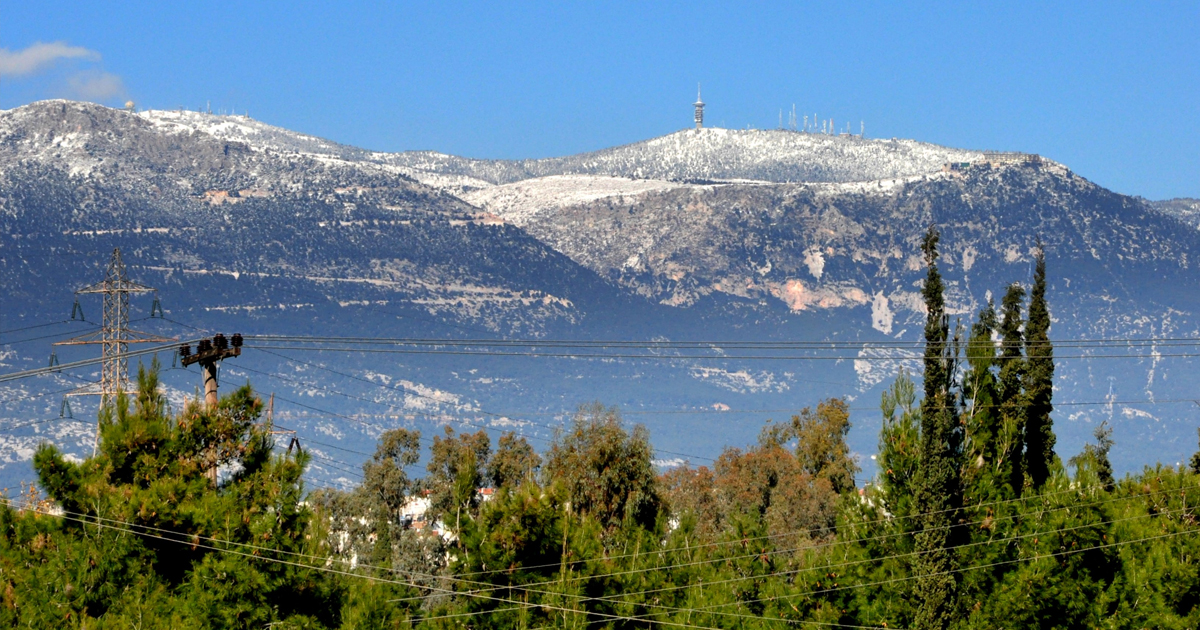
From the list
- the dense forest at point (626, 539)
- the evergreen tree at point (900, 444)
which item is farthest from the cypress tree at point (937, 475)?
the evergreen tree at point (900, 444)

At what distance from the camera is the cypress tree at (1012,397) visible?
171 ft

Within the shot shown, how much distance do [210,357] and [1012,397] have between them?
31150 mm

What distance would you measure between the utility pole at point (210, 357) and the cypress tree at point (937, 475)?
2086 centimetres

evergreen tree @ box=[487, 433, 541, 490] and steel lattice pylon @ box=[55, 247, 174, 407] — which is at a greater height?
steel lattice pylon @ box=[55, 247, 174, 407]

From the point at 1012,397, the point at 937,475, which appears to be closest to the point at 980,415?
the point at 1012,397

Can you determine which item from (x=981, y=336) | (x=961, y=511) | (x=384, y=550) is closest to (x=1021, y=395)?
(x=981, y=336)

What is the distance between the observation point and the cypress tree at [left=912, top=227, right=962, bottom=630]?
44188 millimetres

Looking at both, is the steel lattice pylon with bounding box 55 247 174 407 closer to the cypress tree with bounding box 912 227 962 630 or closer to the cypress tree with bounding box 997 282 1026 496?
the cypress tree with bounding box 912 227 962 630

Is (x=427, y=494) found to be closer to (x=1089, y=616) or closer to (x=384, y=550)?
(x=384, y=550)

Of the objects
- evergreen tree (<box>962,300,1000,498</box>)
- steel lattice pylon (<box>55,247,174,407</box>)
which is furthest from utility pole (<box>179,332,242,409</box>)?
evergreen tree (<box>962,300,1000,498</box>)

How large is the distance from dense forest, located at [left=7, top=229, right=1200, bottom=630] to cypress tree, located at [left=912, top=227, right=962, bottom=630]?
0.09 m

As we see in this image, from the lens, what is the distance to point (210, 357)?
112 ft

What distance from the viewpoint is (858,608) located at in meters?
46.6

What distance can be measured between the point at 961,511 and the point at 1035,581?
3529mm
